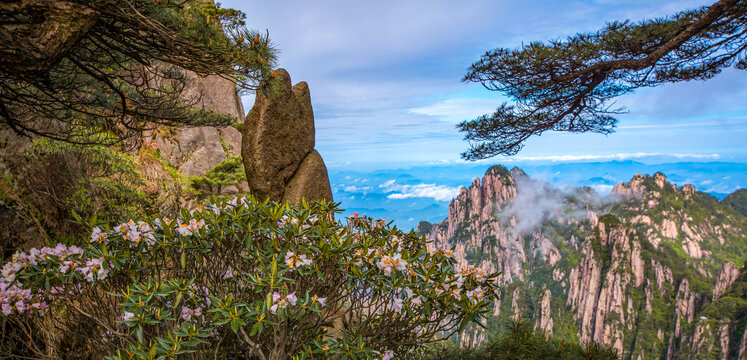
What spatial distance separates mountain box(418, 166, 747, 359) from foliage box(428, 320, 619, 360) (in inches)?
1186

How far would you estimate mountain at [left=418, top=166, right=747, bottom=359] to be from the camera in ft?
147

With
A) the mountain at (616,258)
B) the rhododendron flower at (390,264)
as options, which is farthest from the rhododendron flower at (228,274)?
the mountain at (616,258)

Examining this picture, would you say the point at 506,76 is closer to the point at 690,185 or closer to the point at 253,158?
the point at 253,158

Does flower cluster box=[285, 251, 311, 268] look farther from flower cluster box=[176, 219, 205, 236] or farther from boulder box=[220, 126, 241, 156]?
boulder box=[220, 126, 241, 156]

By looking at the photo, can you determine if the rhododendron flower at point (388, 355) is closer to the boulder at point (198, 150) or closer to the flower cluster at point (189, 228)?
the flower cluster at point (189, 228)

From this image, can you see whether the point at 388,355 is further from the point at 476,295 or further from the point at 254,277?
the point at 254,277

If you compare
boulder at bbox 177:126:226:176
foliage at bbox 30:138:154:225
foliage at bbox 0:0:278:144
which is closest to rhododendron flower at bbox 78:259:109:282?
foliage at bbox 0:0:278:144

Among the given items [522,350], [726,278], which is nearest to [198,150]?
[522,350]

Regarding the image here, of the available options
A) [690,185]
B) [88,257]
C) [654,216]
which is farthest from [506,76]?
[690,185]

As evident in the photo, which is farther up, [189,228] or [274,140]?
[274,140]

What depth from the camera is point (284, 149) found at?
20.3 ft

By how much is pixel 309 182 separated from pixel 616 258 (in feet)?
204

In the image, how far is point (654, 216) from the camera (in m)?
71.6

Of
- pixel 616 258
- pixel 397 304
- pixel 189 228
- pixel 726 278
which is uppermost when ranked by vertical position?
pixel 189 228
